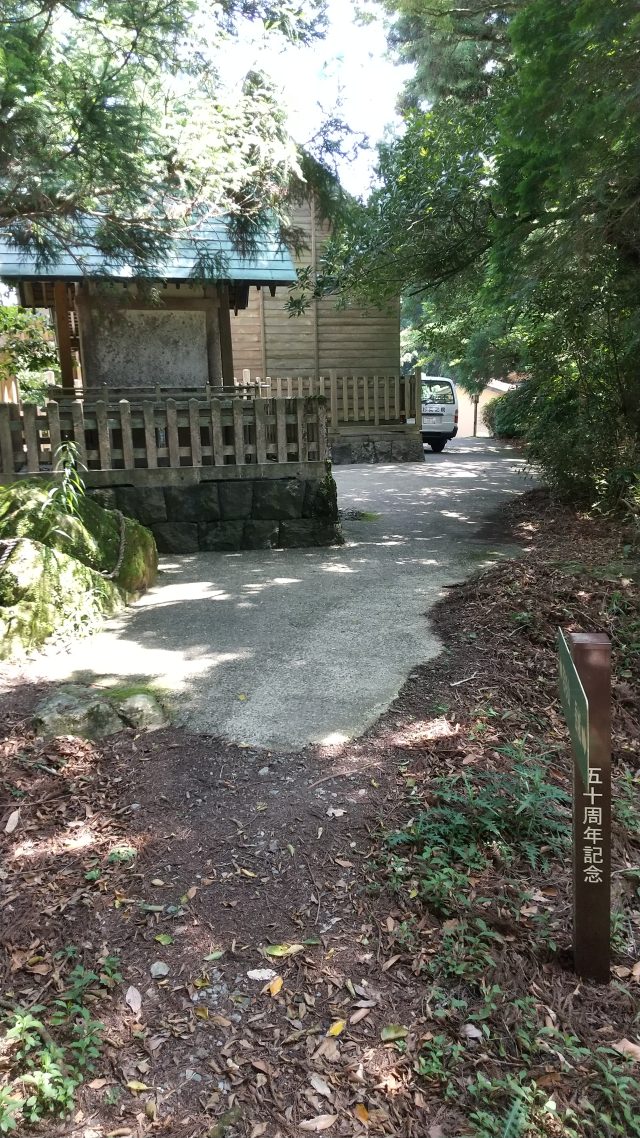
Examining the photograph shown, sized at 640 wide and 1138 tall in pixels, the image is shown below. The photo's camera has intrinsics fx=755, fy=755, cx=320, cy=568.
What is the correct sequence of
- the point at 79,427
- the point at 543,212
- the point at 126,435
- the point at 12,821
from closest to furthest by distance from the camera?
the point at 12,821 < the point at 543,212 < the point at 79,427 < the point at 126,435

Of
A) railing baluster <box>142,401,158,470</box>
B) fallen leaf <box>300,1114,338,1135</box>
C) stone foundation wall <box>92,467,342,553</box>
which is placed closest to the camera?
fallen leaf <box>300,1114,338,1135</box>

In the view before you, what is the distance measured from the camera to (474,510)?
10.6 meters

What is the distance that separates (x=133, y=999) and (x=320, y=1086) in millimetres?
676

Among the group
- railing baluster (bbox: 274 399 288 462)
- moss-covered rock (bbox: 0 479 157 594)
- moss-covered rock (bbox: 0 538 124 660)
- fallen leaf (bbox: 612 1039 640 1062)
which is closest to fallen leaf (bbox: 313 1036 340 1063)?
fallen leaf (bbox: 612 1039 640 1062)

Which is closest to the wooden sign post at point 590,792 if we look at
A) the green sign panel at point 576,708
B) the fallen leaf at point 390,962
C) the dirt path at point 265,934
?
the green sign panel at point 576,708

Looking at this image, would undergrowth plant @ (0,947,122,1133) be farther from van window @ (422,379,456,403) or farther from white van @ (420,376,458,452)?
van window @ (422,379,456,403)

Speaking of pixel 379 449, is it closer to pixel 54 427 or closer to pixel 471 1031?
pixel 54 427

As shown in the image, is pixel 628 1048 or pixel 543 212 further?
pixel 543 212

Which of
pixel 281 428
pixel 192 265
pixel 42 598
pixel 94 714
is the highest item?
pixel 192 265

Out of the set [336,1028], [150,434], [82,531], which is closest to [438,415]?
[150,434]

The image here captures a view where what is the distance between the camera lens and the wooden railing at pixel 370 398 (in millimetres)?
16672

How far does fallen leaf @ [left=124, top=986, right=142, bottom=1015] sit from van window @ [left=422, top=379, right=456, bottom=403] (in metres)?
19.6

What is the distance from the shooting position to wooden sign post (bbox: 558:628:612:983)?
7.63ft

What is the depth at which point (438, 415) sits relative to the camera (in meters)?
20.3
